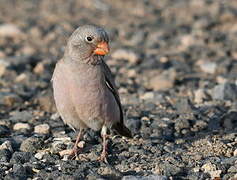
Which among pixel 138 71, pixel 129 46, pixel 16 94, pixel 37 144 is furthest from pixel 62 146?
pixel 129 46

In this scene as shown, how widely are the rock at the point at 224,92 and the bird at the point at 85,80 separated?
8.89 ft

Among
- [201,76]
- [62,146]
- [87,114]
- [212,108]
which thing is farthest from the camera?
[201,76]

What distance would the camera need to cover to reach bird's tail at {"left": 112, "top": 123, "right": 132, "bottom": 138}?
6754 mm

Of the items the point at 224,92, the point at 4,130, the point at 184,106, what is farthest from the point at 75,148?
the point at 224,92

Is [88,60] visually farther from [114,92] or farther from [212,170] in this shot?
[212,170]

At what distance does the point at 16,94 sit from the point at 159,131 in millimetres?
2438

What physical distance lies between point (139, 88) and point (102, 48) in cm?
311

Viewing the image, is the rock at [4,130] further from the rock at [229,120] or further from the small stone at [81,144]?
the rock at [229,120]

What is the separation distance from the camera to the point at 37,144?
6586 millimetres

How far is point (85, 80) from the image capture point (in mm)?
6086

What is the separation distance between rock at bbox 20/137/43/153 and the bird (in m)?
0.45

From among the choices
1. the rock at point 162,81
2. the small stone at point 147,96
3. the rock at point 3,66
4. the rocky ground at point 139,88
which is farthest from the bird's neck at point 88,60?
the rock at point 3,66

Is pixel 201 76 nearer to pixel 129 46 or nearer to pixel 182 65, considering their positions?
pixel 182 65

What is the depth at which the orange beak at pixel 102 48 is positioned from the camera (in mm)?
6094
